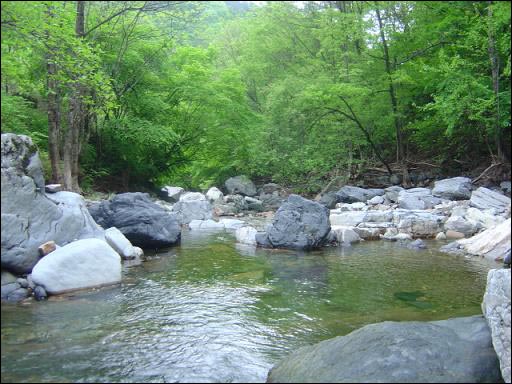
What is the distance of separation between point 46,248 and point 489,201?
12742 mm

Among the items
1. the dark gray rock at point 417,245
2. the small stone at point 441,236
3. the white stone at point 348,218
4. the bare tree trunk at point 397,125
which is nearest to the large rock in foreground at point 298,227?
the dark gray rock at point 417,245

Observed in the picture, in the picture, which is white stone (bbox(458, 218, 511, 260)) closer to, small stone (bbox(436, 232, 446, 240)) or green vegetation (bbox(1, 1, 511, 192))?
small stone (bbox(436, 232, 446, 240))

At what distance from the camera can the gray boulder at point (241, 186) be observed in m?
24.6

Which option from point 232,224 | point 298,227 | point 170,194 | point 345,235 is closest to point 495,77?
point 345,235

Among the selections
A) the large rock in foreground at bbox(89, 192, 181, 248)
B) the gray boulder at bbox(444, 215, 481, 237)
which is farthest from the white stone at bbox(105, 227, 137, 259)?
the gray boulder at bbox(444, 215, 481, 237)

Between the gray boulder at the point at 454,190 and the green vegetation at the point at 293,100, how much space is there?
2.12m

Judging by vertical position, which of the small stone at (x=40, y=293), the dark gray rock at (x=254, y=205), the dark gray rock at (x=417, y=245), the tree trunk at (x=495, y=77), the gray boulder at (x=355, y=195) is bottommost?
the dark gray rock at (x=417, y=245)

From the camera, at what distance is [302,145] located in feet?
73.9

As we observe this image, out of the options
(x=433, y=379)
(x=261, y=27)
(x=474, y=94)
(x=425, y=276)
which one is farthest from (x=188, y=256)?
(x=261, y=27)

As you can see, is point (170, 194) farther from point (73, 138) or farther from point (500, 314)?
point (500, 314)

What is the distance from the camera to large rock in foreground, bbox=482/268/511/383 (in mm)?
3700

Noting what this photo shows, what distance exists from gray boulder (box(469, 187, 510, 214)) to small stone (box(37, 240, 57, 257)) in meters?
12.1

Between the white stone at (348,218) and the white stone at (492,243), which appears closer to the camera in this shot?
the white stone at (492,243)

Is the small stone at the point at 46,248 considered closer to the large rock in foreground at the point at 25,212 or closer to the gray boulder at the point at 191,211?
the large rock in foreground at the point at 25,212
